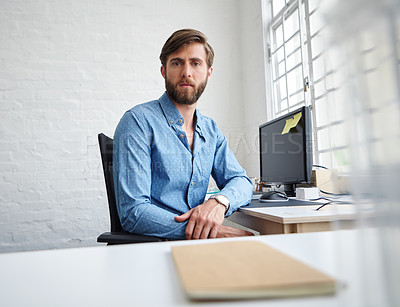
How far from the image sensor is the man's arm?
1140mm

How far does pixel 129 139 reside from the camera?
126 cm

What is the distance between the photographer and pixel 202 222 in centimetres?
114

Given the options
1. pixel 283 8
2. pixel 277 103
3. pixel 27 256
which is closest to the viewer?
pixel 27 256

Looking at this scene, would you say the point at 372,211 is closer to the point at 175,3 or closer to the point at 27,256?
the point at 27,256

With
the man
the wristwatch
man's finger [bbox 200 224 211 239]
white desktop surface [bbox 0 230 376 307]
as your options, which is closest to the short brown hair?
the man

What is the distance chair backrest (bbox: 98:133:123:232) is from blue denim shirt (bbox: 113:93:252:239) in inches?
1.9

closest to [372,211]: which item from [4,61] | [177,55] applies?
[177,55]

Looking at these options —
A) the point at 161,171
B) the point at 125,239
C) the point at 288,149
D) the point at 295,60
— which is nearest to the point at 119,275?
the point at 125,239

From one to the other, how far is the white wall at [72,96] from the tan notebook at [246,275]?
2.58 metres

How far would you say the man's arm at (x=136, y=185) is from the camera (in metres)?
1.14

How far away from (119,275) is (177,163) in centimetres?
99

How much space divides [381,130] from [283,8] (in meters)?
2.61

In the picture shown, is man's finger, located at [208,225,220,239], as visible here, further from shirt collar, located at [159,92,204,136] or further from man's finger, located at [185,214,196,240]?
shirt collar, located at [159,92,204,136]

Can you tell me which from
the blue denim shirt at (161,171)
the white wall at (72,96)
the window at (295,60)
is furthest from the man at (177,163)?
the white wall at (72,96)
